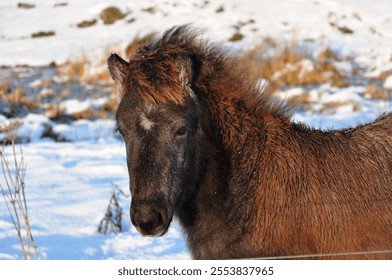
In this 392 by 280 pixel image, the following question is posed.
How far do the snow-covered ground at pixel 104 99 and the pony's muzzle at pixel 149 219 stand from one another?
1.66m

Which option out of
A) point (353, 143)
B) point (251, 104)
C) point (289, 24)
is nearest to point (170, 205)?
point (251, 104)

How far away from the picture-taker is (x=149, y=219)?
3.20 metres

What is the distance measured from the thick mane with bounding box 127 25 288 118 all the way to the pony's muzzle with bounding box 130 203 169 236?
0.68 meters

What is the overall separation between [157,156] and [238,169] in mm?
624

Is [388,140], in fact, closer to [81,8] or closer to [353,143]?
[353,143]

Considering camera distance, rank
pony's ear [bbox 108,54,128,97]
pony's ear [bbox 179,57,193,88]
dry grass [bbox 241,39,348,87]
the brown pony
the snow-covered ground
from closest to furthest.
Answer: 1. the brown pony
2. pony's ear [bbox 179,57,193,88]
3. pony's ear [bbox 108,54,128,97]
4. the snow-covered ground
5. dry grass [bbox 241,39,348,87]

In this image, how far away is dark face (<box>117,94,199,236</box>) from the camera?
3.24 meters

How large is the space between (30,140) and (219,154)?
764 cm

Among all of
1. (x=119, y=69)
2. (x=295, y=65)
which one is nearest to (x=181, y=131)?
(x=119, y=69)

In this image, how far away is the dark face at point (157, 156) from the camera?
324cm

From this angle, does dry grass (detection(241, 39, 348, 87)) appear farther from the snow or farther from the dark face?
the dark face

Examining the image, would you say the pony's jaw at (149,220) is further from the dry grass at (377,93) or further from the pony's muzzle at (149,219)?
the dry grass at (377,93)

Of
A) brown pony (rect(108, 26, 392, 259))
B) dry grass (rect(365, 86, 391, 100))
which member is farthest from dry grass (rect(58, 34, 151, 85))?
brown pony (rect(108, 26, 392, 259))

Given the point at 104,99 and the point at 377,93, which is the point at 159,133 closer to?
the point at 104,99
